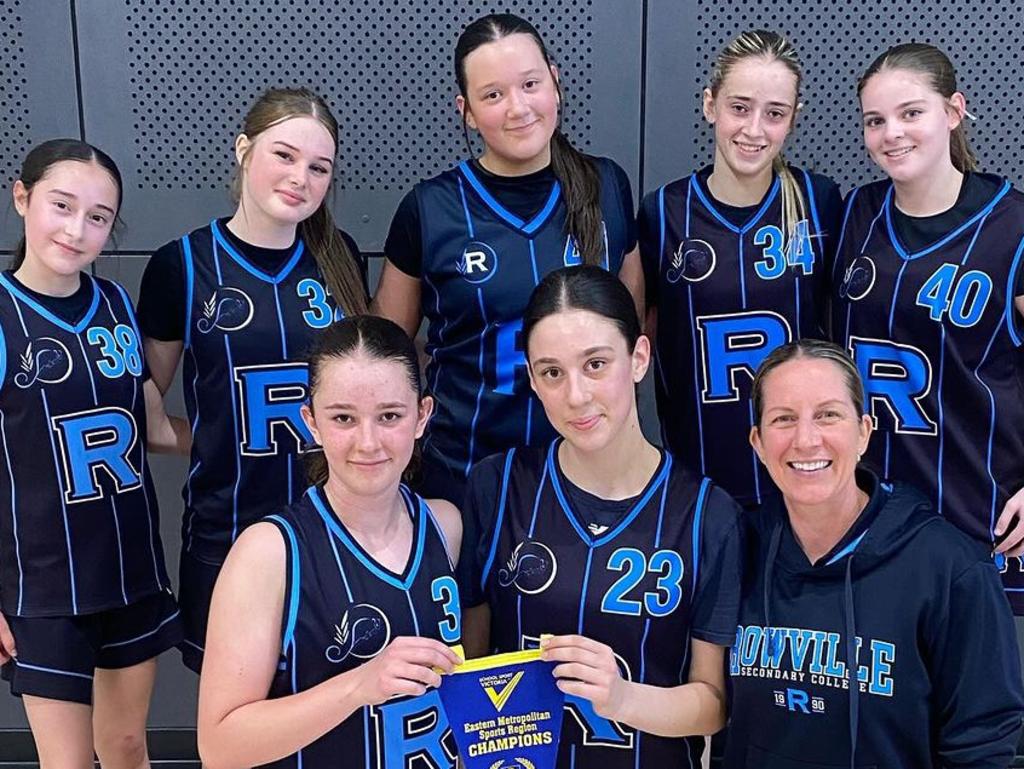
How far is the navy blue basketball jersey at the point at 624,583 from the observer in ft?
6.17

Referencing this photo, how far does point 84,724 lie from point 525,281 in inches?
57.4

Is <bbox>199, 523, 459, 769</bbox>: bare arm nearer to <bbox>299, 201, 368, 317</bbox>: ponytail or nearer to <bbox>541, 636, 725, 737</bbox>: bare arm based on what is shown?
<bbox>541, 636, 725, 737</bbox>: bare arm

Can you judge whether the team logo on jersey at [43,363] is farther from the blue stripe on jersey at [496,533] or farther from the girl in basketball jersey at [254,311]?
the blue stripe on jersey at [496,533]

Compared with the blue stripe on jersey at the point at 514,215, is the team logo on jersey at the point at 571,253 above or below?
below

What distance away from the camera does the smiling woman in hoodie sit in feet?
5.79

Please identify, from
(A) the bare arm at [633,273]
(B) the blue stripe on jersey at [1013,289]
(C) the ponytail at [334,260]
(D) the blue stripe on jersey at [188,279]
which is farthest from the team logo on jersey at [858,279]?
(D) the blue stripe on jersey at [188,279]

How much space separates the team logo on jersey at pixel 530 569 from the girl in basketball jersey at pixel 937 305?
3.12 feet

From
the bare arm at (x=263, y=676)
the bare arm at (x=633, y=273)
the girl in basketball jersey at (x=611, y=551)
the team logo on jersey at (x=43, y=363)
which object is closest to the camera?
the bare arm at (x=263, y=676)

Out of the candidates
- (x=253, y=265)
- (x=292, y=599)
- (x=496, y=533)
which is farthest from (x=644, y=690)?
(x=253, y=265)

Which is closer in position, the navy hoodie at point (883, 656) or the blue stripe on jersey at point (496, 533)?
the navy hoodie at point (883, 656)

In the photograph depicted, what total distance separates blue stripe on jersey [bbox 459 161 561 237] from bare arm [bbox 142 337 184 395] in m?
0.82

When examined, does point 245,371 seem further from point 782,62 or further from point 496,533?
point 782,62

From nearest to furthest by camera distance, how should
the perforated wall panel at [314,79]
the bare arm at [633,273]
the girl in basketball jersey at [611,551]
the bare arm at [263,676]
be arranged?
1. the bare arm at [263,676]
2. the girl in basketball jersey at [611,551]
3. the bare arm at [633,273]
4. the perforated wall panel at [314,79]

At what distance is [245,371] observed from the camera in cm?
233
